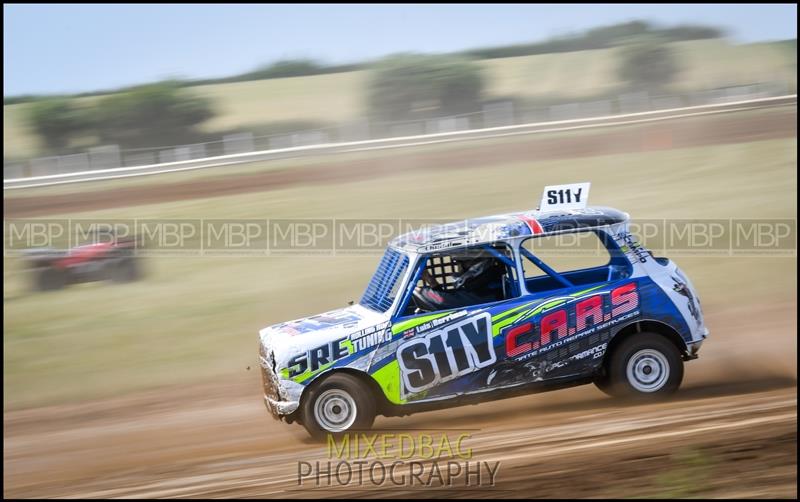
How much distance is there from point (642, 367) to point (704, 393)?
903 mm

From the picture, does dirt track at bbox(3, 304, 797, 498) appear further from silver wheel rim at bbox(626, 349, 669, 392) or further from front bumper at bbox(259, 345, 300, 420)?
front bumper at bbox(259, 345, 300, 420)

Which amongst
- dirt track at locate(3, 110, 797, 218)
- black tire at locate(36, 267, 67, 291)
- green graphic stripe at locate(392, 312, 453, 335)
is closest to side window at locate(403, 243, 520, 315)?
green graphic stripe at locate(392, 312, 453, 335)

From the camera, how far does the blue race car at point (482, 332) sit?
6562mm

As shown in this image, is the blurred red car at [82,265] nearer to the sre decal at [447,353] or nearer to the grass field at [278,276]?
the grass field at [278,276]

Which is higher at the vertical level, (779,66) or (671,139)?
(779,66)

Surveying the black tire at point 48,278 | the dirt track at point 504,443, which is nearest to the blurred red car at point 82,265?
the black tire at point 48,278

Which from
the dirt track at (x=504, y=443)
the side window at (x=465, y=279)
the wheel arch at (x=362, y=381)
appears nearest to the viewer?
the dirt track at (x=504, y=443)

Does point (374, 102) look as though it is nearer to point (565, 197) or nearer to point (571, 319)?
point (565, 197)

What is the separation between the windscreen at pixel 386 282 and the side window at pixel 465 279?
0.60ft

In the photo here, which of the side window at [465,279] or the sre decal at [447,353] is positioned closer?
the sre decal at [447,353]

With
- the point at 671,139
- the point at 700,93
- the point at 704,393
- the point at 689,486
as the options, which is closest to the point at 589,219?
the point at 704,393

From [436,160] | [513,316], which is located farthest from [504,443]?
[436,160]

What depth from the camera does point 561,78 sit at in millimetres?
27531

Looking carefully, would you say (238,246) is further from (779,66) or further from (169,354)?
(779,66)
